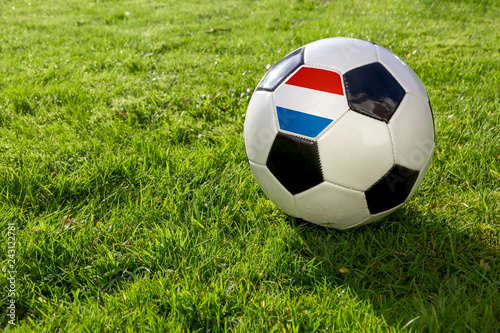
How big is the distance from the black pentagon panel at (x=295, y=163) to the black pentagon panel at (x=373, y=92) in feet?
1.19

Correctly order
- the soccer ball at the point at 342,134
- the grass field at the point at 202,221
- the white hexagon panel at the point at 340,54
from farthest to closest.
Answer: the white hexagon panel at the point at 340,54 < the soccer ball at the point at 342,134 < the grass field at the point at 202,221

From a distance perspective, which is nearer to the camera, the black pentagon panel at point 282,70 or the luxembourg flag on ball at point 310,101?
the luxembourg flag on ball at point 310,101

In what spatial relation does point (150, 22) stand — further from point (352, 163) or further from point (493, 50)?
point (352, 163)

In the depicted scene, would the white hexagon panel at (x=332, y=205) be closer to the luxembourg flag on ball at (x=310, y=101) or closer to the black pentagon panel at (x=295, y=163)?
the black pentagon panel at (x=295, y=163)

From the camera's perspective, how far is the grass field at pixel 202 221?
84.7 inches

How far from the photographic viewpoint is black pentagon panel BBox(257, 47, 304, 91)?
8.25ft

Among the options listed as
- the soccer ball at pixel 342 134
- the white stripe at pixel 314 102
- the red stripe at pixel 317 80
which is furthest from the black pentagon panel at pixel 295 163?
the red stripe at pixel 317 80

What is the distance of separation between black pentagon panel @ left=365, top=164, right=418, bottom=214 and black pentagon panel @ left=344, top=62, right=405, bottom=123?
34cm

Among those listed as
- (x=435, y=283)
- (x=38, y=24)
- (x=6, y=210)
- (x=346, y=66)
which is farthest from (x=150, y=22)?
(x=435, y=283)

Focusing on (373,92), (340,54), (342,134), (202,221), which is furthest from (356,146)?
(202,221)

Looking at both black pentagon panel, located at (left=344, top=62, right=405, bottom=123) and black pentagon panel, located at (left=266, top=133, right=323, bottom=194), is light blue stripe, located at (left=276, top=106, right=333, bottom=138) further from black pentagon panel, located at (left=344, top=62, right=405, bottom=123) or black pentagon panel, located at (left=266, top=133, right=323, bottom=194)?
black pentagon panel, located at (left=344, top=62, right=405, bottom=123)

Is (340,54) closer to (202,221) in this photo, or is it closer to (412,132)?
(412,132)

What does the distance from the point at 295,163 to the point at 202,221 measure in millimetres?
862

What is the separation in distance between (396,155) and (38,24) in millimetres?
7888
